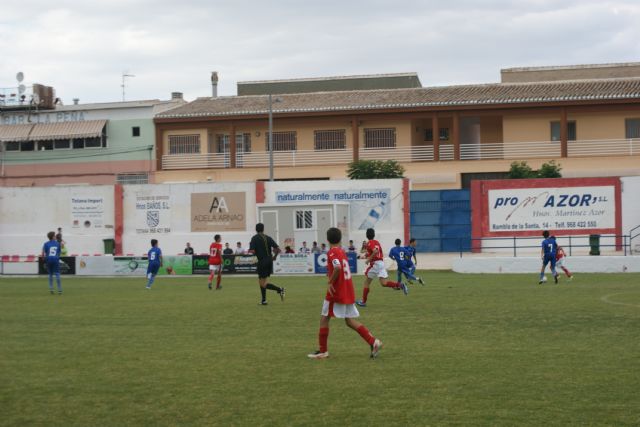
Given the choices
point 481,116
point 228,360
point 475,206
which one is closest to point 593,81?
point 481,116

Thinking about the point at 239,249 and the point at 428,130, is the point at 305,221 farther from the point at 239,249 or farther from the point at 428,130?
the point at 428,130

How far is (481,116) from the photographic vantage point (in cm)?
5441

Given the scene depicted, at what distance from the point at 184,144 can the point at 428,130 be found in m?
15.1

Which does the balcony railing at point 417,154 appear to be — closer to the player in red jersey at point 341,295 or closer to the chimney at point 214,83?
the chimney at point 214,83

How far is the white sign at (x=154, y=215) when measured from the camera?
148ft

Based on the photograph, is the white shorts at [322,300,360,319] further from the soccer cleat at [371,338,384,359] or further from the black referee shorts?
the black referee shorts

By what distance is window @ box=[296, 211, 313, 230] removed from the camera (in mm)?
41875

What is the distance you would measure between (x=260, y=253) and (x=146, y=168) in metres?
36.8

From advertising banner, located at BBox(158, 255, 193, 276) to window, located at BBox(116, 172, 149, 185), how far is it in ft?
63.6

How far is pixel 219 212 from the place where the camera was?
44594mm

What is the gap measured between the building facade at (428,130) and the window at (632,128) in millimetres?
56

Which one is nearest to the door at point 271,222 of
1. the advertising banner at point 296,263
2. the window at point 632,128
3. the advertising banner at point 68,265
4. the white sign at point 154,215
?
the advertising banner at point 296,263

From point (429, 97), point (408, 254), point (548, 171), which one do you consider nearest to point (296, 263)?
point (408, 254)

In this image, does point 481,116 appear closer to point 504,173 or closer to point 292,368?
point 504,173
